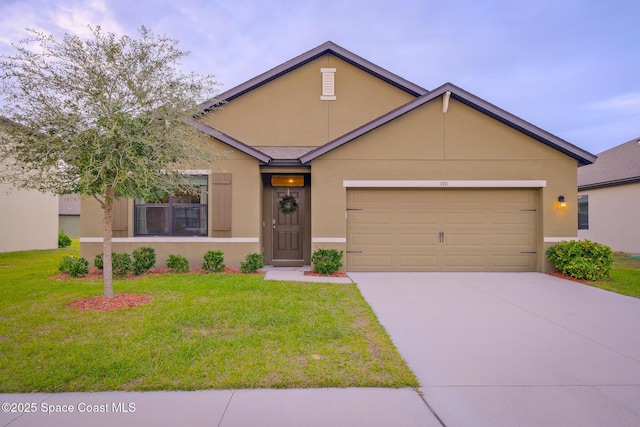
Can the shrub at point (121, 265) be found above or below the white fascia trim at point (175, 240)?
below

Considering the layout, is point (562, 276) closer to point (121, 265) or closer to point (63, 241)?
point (121, 265)

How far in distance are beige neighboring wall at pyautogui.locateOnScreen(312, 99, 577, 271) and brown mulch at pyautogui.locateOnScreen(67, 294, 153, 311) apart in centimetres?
449

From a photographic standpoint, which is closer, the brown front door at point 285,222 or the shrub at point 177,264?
the shrub at point 177,264

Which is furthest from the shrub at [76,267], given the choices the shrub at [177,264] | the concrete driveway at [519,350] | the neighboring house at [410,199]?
the concrete driveway at [519,350]

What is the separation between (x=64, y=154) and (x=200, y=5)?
42.1 ft

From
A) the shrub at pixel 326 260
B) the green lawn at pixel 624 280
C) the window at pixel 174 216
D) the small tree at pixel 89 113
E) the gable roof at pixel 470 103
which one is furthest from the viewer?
the window at pixel 174 216

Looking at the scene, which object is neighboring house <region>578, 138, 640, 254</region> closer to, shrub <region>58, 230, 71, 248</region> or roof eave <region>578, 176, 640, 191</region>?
roof eave <region>578, 176, 640, 191</region>

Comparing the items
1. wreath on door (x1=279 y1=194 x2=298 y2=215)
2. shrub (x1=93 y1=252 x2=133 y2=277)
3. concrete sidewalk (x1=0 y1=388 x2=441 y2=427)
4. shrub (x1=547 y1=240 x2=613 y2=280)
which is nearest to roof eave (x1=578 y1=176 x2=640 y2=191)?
shrub (x1=547 y1=240 x2=613 y2=280)

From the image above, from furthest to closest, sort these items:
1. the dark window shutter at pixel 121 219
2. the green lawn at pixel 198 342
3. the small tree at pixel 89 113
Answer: the dark window shutter at pixel 121 219, the small tree at pixel 89 113, the green lawn at pixel 198 342

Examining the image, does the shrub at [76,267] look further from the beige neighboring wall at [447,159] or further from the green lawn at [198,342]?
the beige neighboring wall at [447,159]

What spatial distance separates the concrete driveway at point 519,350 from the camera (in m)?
2.84

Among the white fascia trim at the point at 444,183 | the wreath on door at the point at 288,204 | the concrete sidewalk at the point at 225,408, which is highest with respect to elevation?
the white fascia trim at the point at 444,183

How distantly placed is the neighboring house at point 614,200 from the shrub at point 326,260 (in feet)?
43.8

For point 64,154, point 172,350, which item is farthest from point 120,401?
point 64,154
